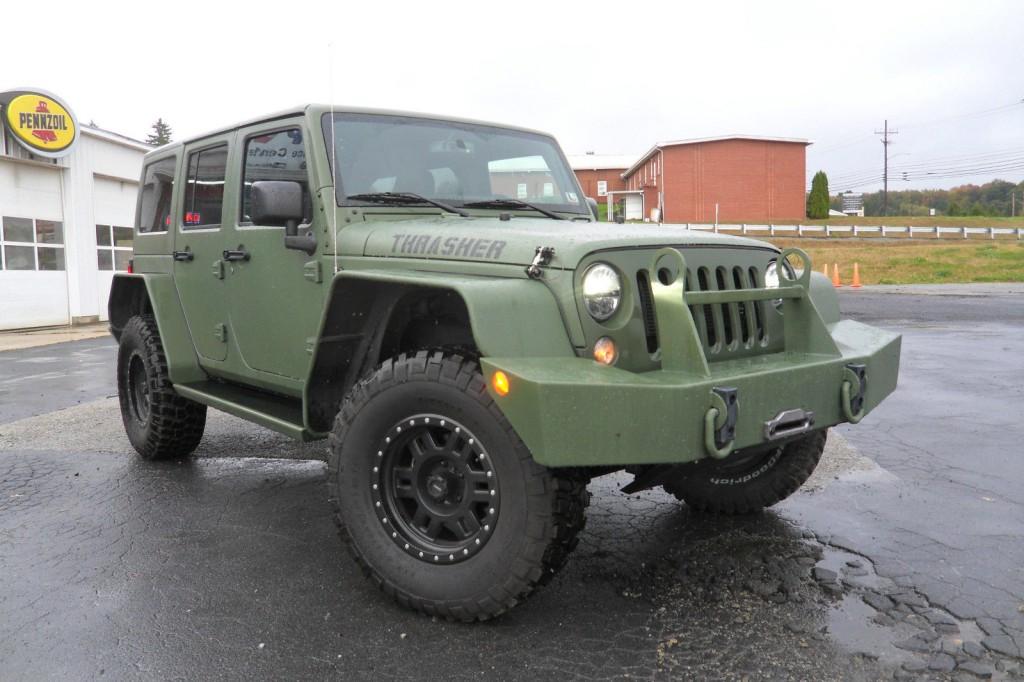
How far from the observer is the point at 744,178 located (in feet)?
169

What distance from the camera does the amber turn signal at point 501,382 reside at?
2.68 m

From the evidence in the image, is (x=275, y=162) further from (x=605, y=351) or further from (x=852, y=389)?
(x=852, y=389)

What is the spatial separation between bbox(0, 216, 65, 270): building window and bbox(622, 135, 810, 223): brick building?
3745 centimetres

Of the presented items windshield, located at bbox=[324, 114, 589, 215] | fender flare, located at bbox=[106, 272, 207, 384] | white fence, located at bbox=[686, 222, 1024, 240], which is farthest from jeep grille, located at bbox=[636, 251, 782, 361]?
white fence, located at bbox=[686, 222, 1024, 240]

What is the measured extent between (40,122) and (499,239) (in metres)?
16.7

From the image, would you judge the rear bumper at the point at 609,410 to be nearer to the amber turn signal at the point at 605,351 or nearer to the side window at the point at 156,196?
the amber turn signal at the point at 605,351

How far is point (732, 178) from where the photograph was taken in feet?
169

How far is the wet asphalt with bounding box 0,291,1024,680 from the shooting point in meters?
2.78

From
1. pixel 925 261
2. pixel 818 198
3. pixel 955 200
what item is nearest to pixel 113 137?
pixel 925 261

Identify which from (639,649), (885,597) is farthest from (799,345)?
(639,649)

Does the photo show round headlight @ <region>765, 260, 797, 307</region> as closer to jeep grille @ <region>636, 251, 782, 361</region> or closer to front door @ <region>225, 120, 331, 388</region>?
jeep grille @ <region>636, 251, 782, 361</region>

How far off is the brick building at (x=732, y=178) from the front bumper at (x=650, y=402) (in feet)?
160

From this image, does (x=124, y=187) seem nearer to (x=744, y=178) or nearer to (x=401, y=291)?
(x=401, y=291)

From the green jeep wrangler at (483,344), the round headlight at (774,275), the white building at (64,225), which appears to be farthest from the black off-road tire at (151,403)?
the white building at (64,225)
